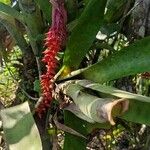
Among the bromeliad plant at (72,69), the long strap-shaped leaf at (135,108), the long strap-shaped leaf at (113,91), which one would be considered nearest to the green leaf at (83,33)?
the bromeliad plant at (72,69)

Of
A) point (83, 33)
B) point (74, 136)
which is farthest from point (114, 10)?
point (74, 136)

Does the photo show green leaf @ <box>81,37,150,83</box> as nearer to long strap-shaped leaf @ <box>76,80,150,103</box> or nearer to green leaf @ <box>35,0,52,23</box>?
long strap-shaped leaf @ <box>76,80,150,103</box>

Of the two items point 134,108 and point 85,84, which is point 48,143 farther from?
point 134,108

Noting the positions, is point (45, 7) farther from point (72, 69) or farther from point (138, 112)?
point (138, 112)

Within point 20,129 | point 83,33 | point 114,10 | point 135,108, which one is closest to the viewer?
point 135,108

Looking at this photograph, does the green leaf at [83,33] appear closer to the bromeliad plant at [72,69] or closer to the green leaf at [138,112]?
the bromeliad plant at [72,69]
